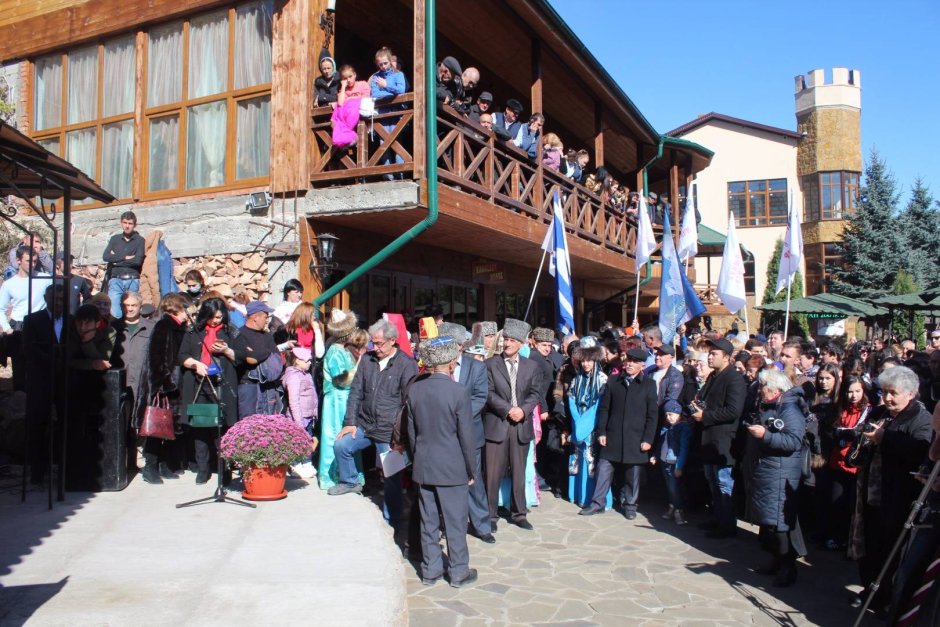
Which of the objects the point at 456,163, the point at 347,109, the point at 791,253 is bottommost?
the point at 791,253

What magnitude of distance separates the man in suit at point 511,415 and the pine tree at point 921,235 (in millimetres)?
31564

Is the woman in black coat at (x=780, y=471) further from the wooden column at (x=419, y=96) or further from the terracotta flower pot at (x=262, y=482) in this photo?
the wooden column at (x=419, y=96)

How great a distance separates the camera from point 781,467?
595 cm

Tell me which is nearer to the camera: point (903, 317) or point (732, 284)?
point (732, 284)

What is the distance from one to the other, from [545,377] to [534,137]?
5.77 metres

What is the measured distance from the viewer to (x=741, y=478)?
294 inches

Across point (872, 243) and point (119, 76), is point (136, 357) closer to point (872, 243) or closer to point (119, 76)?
point (119, 76)

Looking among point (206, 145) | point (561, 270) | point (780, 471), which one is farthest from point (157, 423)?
point (561, 270)

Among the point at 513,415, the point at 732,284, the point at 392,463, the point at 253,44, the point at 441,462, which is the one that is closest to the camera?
the point at 441,462

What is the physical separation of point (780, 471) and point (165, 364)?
18.2 ft

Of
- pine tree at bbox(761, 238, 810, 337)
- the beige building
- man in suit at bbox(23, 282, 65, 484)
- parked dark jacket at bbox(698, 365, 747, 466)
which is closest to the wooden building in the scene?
man in suit at bbox(23, 282, 65, 484)

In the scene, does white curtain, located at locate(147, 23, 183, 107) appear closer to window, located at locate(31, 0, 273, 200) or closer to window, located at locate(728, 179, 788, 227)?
window, located at locate(31, 0, 273, 200)

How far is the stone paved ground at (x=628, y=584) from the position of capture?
5.29 metres

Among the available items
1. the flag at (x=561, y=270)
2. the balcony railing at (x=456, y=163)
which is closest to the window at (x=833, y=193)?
the balcony railing at (x=456, y=163)
